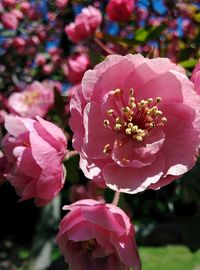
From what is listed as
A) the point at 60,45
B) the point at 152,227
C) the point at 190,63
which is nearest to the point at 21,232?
the point at 60,45

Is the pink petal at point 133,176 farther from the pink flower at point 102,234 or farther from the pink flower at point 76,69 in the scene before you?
the pink flower at point 76,69

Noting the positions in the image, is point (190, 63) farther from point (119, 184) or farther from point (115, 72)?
point (119, 184)

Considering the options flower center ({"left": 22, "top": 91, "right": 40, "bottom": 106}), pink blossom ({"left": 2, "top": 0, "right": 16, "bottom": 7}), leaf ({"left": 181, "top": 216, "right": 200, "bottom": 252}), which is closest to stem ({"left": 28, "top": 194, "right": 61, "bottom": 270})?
flower center ({"left": 22, "top": 91, "right": 40, "bottom": 106})

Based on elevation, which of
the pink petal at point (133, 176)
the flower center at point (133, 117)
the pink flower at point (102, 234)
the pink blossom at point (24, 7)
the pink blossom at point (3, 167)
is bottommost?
the pink blossom at point (24, 7)

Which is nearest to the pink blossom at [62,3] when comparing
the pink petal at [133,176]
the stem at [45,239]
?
the stem at [45,239]

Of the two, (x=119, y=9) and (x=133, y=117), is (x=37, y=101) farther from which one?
(x=133, y=117)
